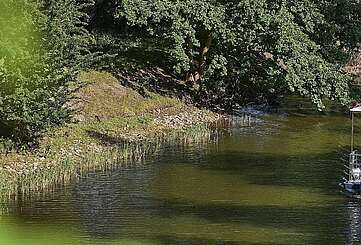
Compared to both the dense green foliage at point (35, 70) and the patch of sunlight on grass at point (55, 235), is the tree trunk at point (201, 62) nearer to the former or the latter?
the dense green foliage at point (35, 70)

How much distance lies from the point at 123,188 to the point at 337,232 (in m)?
6.94

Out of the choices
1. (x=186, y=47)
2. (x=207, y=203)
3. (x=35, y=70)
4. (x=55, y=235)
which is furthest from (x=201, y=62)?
(x=55, y=235)

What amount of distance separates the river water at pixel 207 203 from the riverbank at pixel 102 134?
1001 millimetres

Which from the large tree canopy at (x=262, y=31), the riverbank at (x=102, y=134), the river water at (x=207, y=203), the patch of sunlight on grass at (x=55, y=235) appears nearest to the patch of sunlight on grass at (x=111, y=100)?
the riverbank at (x=102, y=134)

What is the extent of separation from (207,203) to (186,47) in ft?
51.7

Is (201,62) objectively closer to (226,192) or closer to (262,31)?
(262,31)

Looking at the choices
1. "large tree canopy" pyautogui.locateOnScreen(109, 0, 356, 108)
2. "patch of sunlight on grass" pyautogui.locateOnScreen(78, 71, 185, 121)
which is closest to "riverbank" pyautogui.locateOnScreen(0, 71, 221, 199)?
"patch of sunlight on grass" pyautogui.locateOnScreen(78, 71, 185, 121)

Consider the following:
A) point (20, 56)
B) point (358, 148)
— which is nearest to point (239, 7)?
point (358, 148)

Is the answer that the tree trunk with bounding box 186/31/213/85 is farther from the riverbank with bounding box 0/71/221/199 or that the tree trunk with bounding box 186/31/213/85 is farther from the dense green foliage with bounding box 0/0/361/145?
the riverbank with bounding box 0/71/221/199

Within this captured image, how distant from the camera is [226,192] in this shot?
69.2ft

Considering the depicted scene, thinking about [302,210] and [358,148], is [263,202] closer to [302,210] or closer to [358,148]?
[302,210]

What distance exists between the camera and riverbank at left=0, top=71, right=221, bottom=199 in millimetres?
22422

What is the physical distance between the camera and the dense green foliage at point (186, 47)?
22469 millimetres

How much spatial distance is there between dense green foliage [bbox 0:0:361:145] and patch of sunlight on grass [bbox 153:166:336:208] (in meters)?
4.58
